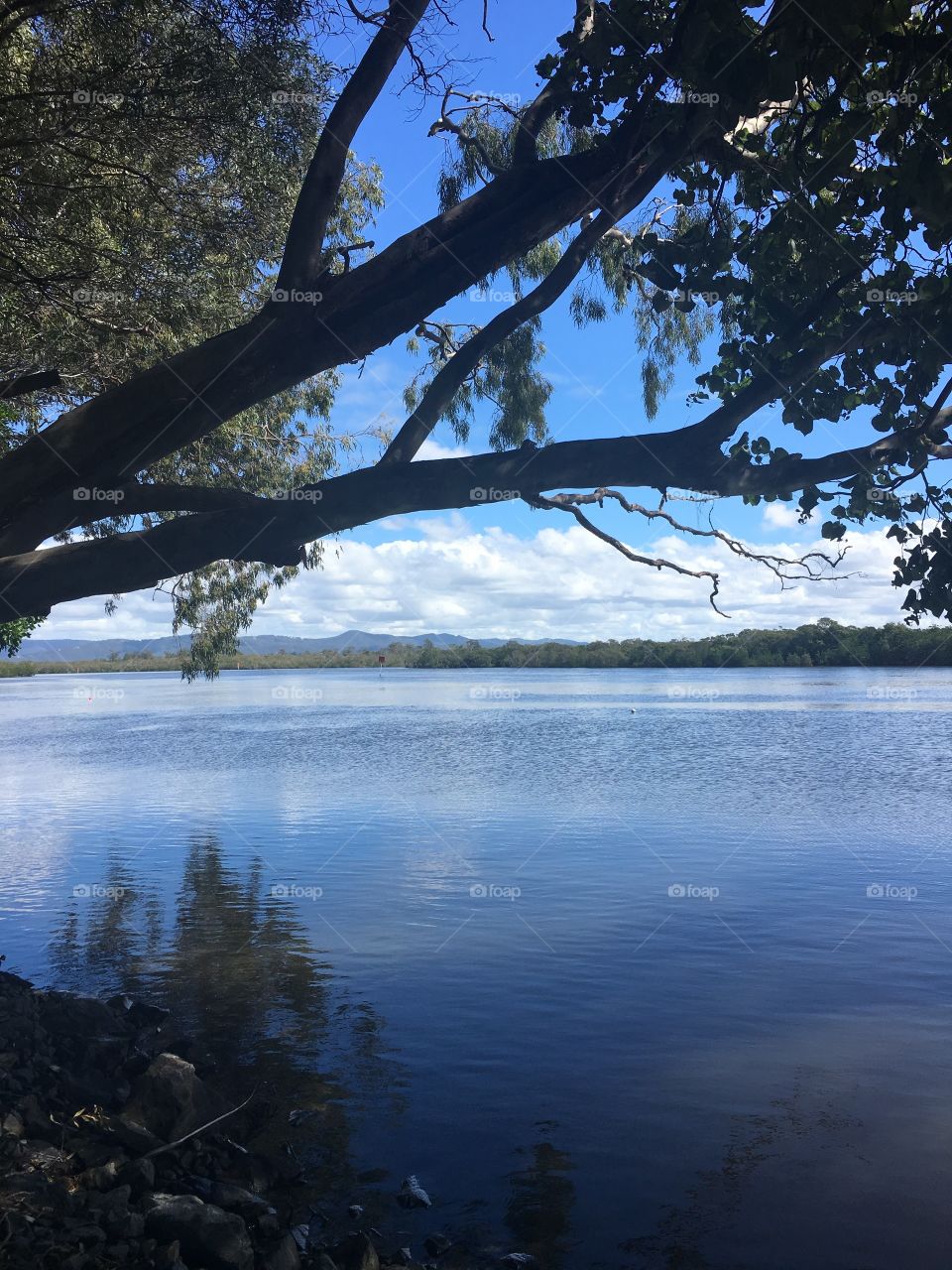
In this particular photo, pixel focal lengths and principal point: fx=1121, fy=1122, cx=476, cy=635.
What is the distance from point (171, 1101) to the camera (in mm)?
5926

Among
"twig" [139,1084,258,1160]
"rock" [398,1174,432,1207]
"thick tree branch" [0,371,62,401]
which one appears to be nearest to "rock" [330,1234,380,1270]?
"rock" [398,1174,432,1207]

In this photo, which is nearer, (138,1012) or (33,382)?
(33,382)

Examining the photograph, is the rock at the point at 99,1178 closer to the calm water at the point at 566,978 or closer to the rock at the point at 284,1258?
the rock at the point at 284,1258

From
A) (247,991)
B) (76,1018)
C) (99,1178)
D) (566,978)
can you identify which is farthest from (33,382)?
(566,978)

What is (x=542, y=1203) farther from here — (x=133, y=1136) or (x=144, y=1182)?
(x=133, y=1136)

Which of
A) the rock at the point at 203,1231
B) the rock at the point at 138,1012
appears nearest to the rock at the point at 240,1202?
the rock at the point at 203,1231

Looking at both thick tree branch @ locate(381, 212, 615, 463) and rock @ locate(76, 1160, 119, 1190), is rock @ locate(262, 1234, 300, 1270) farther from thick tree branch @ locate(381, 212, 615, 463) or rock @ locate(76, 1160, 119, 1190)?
thick tree branch @ locate(381, 212, 615, 463)

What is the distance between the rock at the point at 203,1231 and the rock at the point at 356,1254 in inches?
15.3

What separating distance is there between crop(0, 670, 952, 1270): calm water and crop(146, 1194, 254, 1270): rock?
1075 millimetres

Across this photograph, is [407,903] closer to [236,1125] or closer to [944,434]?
[236,1125]

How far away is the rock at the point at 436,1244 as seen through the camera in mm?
5027

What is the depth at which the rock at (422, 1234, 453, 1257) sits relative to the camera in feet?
16.5

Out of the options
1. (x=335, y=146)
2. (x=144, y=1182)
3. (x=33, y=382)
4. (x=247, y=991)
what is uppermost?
(x=335, y=146)

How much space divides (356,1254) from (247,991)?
4664 millimetres
